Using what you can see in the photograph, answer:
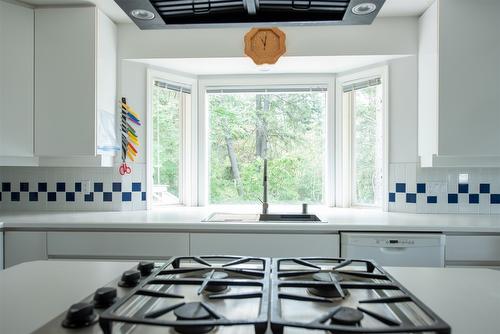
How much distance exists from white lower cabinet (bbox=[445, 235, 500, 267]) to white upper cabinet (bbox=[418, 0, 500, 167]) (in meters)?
0.52

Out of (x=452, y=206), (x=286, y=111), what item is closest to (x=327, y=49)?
(x=286, y=111)

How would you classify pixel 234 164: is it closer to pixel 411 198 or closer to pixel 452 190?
pixel 411 198

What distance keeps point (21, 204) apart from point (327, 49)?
2521mm

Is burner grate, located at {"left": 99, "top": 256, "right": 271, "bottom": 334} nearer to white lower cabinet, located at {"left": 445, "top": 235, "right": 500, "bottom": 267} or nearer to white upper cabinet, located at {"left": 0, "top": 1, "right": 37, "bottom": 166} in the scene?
white lower cabinet, located at {"left": 445, "top": 235, "right": 500, "bottom": 267}

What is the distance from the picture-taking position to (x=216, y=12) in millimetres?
1031

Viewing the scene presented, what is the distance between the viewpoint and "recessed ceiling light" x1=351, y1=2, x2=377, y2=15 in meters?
0.97

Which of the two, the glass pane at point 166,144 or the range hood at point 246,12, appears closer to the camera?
the range hood at point 246,12

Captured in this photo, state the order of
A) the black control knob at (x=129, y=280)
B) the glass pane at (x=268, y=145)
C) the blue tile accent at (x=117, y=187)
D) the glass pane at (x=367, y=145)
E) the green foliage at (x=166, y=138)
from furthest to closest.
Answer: the glass pane at (x=268, y=145)
the green foliage at (x=166, y=138)
the glass pane at (x=367, y=145)
the blue tile accent at (x=117, y=187)
the black control knob at (x=129, y=280)

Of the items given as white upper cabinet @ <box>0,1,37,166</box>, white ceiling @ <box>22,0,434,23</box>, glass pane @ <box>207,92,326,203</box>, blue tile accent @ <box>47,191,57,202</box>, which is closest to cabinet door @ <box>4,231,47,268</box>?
white upper cabinet @ <box>0,1,37,166</box>

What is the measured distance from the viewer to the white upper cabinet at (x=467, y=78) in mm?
2234

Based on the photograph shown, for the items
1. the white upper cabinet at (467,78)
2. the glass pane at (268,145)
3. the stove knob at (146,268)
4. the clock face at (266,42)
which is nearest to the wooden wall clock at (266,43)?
the clock face at (266,42)

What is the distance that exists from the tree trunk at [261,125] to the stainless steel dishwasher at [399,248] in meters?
1.25

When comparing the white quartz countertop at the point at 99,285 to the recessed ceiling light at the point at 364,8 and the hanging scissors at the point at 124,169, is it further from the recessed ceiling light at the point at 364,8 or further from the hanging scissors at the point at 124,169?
the hanging scissors at the point at 124,169

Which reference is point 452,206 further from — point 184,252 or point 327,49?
Result: point 184,252
